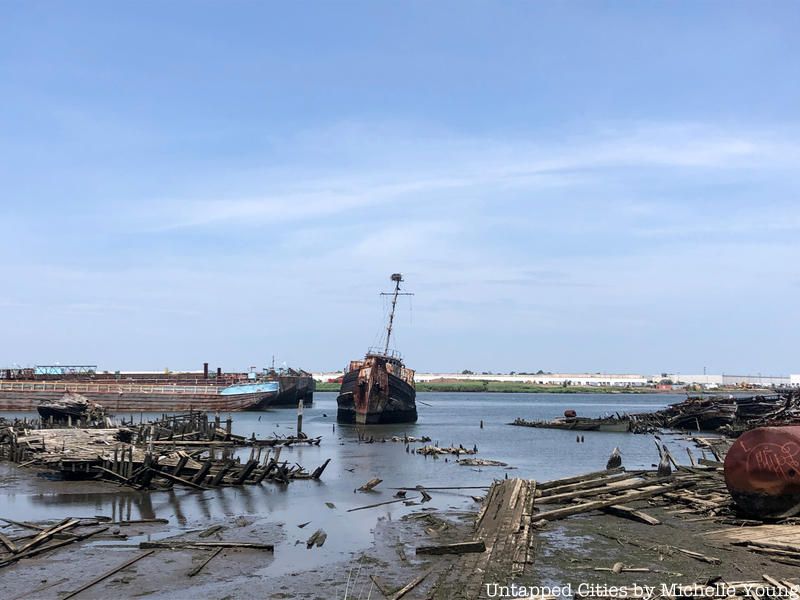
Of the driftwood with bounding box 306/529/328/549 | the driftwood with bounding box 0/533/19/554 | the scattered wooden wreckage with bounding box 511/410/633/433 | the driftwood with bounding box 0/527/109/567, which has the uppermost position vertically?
the driftwood with bounding box 0/533/19/554

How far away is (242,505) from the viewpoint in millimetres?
25438

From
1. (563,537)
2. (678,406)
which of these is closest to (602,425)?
(678,406)

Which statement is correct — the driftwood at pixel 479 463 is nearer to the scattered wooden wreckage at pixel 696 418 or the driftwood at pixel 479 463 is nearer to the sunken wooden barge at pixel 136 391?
the scattered wooden wreckage at pixel 696 418

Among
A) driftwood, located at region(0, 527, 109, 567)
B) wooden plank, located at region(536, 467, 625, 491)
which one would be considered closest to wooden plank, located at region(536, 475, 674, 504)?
wooden plank, located at region(536, 467, 625, 491)

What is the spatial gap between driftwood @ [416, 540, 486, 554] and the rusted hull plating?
73.2 meters

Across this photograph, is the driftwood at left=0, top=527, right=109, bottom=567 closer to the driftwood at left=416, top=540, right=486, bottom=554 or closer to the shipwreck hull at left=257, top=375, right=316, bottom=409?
the driftwood at left=416, top=540, right=486, bottom=554

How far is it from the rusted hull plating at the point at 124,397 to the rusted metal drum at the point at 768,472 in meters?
75.3

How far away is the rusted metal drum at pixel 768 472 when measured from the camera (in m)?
17.9

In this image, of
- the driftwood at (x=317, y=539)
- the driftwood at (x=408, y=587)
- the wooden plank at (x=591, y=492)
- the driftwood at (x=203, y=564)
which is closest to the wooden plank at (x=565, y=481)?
the wooden plank at (x=591, y=492)

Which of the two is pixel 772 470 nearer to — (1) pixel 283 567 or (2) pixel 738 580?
(2) pixel 738 580

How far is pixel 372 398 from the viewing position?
6912cm

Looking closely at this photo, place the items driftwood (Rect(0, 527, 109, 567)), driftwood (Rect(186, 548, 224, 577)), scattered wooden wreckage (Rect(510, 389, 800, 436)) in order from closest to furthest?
driftwood (Rect(186, 548, 224, 577)) < driftwood (Rect(0, 527, 109, 567)) < scattered wooden wreckage (Rect(510, 389, 800, 436))

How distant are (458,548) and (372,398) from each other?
52.3 m

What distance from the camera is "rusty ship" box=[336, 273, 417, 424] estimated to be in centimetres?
6888
